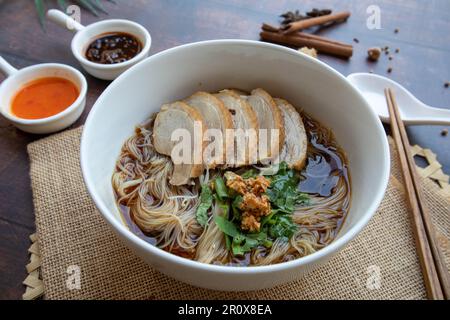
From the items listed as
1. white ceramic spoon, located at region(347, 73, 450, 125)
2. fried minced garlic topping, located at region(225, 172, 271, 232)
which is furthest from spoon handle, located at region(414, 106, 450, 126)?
fried minced garlic topping, located at region(225, 172, 271, 232)

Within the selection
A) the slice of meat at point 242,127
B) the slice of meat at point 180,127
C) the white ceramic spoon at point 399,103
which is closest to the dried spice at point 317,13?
the white ceramic spoon at point 399,103

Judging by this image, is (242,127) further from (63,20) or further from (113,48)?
(63,20)

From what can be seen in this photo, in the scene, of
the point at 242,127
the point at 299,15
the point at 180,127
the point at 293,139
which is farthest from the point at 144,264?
the point at 299,15

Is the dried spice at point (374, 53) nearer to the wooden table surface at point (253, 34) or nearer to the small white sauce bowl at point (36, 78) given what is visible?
the wooden table surface at point (253, 34)

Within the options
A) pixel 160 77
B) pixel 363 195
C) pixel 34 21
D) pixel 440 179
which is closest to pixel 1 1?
pixel 34 21

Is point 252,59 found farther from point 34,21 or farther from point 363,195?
point 34,21
